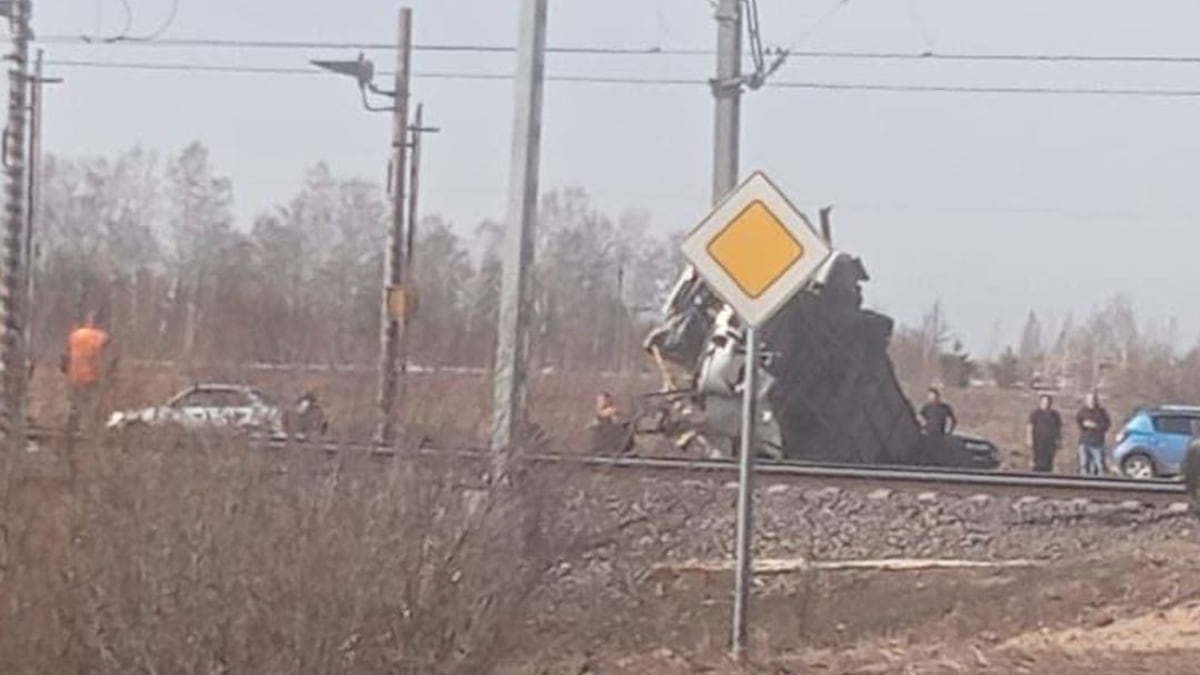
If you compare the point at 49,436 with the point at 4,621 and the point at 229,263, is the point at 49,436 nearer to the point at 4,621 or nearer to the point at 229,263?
the point at 4,621

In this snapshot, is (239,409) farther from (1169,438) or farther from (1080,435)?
(1169,438)

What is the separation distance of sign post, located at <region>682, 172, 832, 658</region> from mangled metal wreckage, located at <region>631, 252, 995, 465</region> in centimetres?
1346

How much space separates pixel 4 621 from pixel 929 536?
11.2 m

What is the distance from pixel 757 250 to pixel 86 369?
322 centimetres

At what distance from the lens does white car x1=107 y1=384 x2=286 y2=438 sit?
9711mm

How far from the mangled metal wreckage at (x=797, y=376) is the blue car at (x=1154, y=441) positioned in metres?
10.9

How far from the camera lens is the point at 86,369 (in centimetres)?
1042

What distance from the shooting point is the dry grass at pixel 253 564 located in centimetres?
943

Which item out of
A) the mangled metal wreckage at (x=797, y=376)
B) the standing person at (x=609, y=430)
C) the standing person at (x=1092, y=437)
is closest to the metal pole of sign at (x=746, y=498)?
the standing person at (x=609, y=430)

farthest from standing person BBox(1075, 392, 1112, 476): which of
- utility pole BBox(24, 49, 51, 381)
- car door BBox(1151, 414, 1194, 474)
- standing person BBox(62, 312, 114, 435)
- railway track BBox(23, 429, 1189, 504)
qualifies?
standing person BBox(62, 312, 114, 435)

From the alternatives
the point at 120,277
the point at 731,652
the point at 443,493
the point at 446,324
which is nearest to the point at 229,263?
the point at 120,277

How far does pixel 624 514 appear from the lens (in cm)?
1119

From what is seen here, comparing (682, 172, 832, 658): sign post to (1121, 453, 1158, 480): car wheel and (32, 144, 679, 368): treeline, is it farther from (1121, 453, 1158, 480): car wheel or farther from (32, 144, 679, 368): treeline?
(1121, 453, 1158, 480): car wheel

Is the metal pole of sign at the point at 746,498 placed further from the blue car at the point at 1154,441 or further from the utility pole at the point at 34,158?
the blue car at the point at 1154,441
